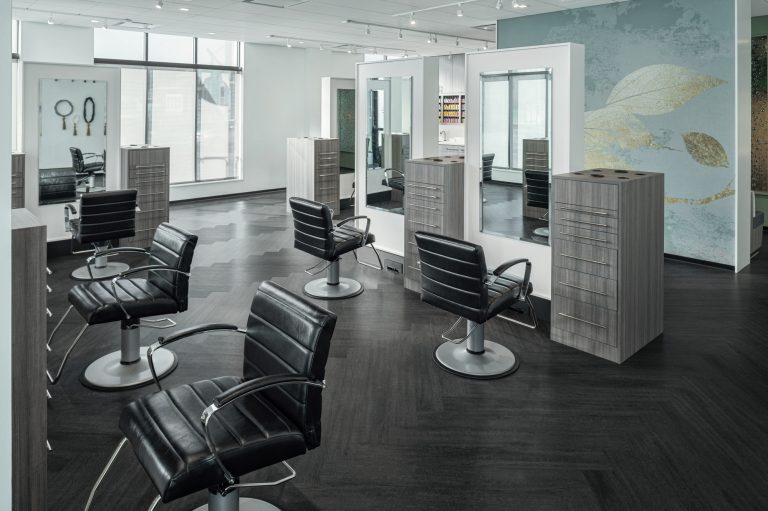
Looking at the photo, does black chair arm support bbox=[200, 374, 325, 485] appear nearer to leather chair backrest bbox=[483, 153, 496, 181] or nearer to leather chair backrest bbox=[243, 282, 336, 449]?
leather chair backrest bbox=[243, 282, 336, 449]

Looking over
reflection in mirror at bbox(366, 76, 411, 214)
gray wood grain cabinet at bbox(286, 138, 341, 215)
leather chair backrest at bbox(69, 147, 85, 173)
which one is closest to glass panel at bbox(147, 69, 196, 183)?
gray wood grain cabinet at bbox(286, 138, 341, 215)

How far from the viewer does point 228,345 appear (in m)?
4.36

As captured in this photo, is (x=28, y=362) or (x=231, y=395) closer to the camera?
(x=231, y=395)

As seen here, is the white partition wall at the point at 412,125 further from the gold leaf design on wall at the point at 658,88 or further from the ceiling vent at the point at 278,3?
the gold leaf design on wall at the point at 658,88

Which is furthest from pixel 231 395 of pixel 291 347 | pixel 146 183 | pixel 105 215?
pixel 146 183

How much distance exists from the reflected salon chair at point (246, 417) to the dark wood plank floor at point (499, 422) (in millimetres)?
566

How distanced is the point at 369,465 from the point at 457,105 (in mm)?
10944

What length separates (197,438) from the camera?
2.05 metres

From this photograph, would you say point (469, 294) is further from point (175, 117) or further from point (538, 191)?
point (175, 117)

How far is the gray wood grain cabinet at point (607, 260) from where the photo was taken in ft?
12.9

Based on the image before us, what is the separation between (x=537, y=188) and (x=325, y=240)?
5.74 ft

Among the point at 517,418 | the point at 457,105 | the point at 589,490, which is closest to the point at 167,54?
the point at 457,105

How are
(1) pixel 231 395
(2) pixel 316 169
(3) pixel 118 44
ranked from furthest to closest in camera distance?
(3) pixel 118 44
(2) pixel 316 169
(1) pixel 231 395

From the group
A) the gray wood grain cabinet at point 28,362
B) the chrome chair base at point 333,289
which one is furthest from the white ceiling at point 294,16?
the gray wood grain cabinet at point 28,362
